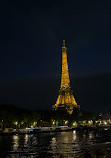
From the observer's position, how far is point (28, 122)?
67.3m

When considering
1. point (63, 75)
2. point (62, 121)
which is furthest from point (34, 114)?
point (63, 75)

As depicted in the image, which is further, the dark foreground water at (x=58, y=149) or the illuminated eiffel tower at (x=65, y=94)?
the illuminated eiffel tower at (x=65, y=94)

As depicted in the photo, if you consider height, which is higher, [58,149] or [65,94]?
[65,94]

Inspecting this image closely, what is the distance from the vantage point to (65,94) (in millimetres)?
89875

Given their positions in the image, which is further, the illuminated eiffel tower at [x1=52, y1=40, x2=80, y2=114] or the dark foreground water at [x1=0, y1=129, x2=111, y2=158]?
the illuminated eiffel tower at [x1=52, y1=40, x2=80, y2=114]

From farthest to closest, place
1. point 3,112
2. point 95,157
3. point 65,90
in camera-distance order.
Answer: point 65,90
point 3,112
point 95,157

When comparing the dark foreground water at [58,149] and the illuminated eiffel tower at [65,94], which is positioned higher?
the illuminated eiffel tower at [65,94]

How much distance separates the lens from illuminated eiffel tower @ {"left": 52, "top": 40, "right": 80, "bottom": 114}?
8794cm

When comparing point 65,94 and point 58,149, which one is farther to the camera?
point 65,94

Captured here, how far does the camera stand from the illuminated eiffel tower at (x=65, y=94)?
8794 cm

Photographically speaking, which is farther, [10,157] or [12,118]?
[12,118]

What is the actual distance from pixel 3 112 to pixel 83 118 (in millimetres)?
39865

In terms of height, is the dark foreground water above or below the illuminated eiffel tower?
below

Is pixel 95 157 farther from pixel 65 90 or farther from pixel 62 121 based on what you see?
pixel 65 90
